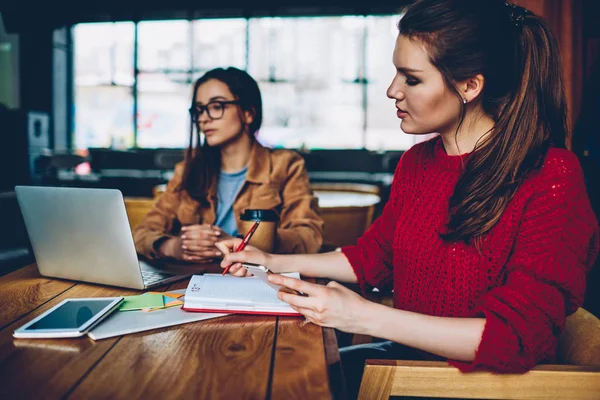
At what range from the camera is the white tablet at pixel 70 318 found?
90cm

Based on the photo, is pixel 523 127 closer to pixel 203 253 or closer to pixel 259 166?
pixel 203 253

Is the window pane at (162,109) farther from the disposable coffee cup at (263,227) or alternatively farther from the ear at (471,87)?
the ear at (471,87)

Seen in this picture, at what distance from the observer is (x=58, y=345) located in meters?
0.88

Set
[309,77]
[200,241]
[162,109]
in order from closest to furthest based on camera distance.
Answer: [200,241]
[309,77]
[162,109]

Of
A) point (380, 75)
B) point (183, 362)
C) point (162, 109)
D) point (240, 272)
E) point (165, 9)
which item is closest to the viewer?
point (183, 362)

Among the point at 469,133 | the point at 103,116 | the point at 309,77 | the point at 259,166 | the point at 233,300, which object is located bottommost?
the point at 233,300

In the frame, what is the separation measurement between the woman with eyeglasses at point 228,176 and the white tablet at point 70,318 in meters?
0.83

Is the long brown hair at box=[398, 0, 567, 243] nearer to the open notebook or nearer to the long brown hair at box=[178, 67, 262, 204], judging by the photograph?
the open notebook

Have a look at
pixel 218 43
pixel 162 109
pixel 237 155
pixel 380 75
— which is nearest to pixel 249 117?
pixel 237 155

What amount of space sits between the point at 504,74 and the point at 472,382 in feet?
2.04

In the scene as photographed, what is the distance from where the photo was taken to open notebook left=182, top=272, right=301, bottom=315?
Answer: 1056mm

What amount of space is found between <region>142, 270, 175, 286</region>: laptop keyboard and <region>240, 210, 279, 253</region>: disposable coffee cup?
0.24 meters

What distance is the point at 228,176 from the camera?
2.09 metres

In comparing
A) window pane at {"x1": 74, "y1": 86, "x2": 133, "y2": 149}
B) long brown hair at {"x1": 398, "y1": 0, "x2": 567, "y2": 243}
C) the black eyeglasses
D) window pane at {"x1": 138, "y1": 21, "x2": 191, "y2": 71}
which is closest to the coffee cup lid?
long brown hair at {"x1": 398, "y1": 0, "x2": 567, "y2": 243}
